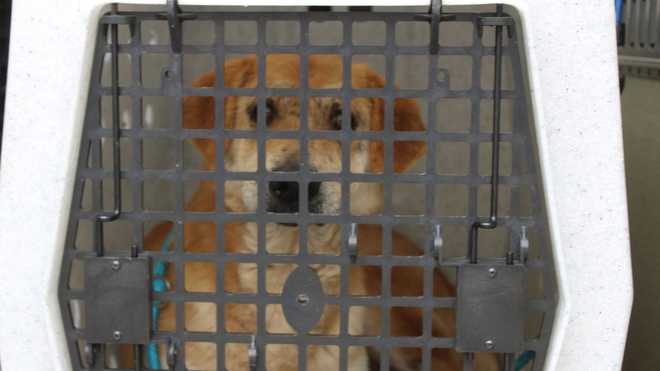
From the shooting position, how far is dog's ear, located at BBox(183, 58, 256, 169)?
139cm

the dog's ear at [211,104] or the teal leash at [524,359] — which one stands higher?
the dog's ear at [211,104]

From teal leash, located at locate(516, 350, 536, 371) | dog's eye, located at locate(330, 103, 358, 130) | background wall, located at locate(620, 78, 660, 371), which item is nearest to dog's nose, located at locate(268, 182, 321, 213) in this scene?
dog's eye, located at locate(330, 103, 358, 130)

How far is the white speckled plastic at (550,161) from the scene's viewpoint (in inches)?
33.3

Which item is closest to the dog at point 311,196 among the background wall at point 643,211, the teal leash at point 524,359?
the background wall at point 643,211

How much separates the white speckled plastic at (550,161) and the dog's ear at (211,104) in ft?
1.65

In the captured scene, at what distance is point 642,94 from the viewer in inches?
55.8

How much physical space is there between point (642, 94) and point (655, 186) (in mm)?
157

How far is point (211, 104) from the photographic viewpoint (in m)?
1.40

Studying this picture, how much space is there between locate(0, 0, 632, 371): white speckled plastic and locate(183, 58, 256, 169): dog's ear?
50cm

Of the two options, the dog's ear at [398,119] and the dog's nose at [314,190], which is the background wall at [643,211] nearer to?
the dog's ear at [398,119]

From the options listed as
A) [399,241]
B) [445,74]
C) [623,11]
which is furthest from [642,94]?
[445,74]

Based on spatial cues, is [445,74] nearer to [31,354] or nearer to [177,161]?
[177,161]

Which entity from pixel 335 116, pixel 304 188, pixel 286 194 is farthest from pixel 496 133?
pixel 335 116

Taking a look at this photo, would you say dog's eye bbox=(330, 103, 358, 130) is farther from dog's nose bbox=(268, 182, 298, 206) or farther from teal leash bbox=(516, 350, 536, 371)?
teal leash bbox=(516, 350, 536, 371)
